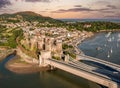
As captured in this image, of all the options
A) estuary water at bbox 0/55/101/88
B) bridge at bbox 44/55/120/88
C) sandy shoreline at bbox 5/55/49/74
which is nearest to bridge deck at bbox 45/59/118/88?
bridge at bbox 44/55/120/88

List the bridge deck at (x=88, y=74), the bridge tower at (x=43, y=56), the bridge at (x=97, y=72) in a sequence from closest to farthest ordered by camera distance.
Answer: the bridge deck at (x=88, y=74), the bridge at (x=97, y=72), the bridge tower at (x=43, y=56)

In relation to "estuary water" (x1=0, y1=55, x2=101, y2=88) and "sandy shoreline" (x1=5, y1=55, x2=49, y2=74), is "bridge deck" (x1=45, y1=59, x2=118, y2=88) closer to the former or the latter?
"estuary water" (x1=0, y1=55, x2=101, y2=88)

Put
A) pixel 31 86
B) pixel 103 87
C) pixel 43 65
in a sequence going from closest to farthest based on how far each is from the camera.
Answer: pixel 103 87 < pixel 31 86 < pixel 43 65

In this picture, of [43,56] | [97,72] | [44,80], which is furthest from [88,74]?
[43,56]

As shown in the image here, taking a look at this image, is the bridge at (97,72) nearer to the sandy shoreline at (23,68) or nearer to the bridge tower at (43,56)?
the bridge tower at (43,56)

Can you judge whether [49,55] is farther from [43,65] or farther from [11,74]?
[11,74]

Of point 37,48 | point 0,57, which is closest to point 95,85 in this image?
point 37,48

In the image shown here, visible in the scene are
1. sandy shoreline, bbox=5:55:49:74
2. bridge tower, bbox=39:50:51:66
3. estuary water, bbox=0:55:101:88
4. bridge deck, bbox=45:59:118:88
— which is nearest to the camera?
bridge deck, bbox=45:59:118:88

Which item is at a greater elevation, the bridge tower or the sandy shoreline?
the bridge tower

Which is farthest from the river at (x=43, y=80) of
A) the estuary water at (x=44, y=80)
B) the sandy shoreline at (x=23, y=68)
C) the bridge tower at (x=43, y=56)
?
the bridge tower at (x=43, y=56)

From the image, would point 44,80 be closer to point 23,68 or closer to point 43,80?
point 43,80

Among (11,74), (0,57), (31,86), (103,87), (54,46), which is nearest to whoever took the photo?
(103,87)
